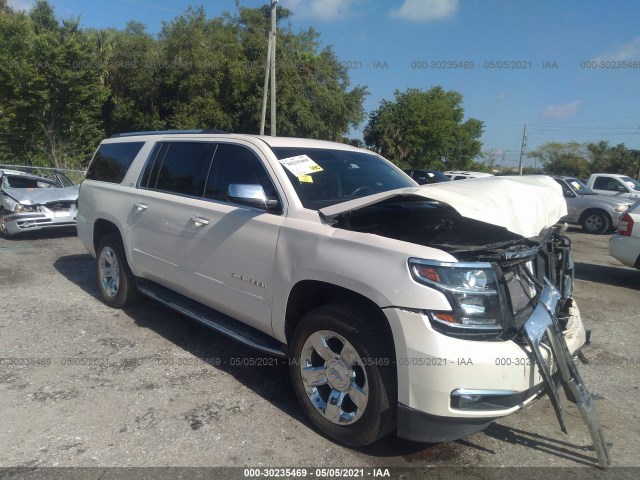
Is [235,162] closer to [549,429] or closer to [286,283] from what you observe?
[286,283]

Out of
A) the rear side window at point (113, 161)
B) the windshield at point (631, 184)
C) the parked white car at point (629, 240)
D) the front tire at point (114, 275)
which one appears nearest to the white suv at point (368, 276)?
the front tire at point (114, 275)

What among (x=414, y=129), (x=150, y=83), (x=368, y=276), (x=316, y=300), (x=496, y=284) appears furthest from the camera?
(x=414, y=129)

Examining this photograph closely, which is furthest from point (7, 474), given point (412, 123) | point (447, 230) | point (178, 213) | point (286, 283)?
point (412, 123)

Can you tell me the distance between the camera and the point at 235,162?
14.0 feet

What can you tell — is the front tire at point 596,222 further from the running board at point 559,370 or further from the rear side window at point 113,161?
the rear side window at point 113,161

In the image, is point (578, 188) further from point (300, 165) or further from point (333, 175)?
point (300, 165)

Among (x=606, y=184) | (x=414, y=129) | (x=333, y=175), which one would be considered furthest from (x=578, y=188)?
(x=414, y=129)

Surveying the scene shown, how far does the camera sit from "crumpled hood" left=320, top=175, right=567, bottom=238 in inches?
116

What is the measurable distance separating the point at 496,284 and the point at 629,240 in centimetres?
615

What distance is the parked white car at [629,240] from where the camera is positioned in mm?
7643

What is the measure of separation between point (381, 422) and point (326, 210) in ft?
4.42

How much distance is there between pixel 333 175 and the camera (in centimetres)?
413

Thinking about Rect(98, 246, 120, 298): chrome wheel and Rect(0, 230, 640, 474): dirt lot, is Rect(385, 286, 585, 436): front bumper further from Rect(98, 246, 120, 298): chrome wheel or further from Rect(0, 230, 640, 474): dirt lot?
Rect(98, 246, 120, 298): chrome wheel

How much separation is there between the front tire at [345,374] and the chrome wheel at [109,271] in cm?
307
